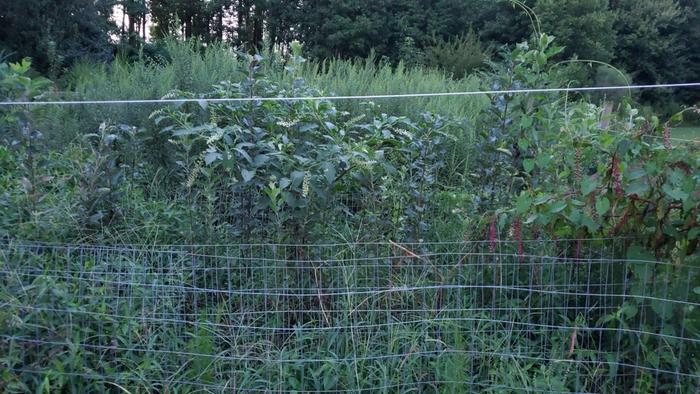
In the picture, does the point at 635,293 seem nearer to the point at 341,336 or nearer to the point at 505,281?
the point at 505,281

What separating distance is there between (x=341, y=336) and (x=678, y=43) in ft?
113

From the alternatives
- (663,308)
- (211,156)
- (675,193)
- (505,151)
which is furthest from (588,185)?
(211,156)

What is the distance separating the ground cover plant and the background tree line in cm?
1568

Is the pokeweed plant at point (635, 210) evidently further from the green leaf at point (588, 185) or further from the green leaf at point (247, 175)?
the green leaf at point (247, 175)

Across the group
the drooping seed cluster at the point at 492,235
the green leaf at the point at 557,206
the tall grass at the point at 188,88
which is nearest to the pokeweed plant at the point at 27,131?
the tall grass at the point at 188,88

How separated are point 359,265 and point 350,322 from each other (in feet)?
1.23

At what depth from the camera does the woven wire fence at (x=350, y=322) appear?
10.2 feet

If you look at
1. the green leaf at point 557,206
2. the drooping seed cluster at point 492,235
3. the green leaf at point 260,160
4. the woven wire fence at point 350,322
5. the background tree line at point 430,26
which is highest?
the background tree line at point 430,26

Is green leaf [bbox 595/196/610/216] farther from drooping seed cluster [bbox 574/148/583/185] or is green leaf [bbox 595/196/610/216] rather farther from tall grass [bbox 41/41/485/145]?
tall grass [bbox 41/41/485/145]

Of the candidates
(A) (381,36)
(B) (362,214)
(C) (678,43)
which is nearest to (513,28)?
(A) (381,36)

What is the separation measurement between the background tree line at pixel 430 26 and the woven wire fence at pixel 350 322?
16185 mm

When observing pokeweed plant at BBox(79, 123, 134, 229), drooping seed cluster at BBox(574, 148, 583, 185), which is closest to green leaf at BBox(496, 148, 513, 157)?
drooping seed cluster at BBox(574, 148, 583, 185)

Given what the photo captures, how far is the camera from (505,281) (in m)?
3.63

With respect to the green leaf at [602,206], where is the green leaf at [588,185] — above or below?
above
